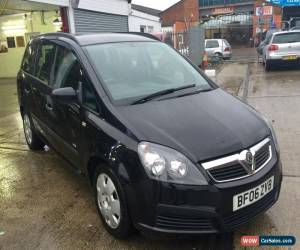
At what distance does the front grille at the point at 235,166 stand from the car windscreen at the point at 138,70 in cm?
105

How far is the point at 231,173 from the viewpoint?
9.33 feet

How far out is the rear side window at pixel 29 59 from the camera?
5.39 metres

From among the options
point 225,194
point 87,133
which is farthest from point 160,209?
point 87,133

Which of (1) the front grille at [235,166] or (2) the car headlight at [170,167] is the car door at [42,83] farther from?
(1) the front grille at [235,166]

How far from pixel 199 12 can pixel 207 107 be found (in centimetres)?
4565

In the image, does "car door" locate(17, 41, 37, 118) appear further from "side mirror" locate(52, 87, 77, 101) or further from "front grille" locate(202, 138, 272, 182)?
"front grille" locate(202, 138, 272, 182)

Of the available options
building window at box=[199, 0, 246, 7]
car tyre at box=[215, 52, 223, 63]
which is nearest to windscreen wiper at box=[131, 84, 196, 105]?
car tyre at box=[215, 52, 223, 63]

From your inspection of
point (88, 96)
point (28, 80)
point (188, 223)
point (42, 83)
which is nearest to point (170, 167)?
point (188, 223)

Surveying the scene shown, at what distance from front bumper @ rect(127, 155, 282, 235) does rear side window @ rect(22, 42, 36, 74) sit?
3.30 metres

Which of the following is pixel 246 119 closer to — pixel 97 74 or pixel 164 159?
pixel 164 159

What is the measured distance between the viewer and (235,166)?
2.87 meters

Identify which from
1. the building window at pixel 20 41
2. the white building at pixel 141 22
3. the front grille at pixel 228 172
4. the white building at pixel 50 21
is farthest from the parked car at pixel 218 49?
the front grille at pixel 228 172

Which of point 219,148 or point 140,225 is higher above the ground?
point 219,148

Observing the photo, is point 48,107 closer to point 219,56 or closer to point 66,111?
point 66,111
